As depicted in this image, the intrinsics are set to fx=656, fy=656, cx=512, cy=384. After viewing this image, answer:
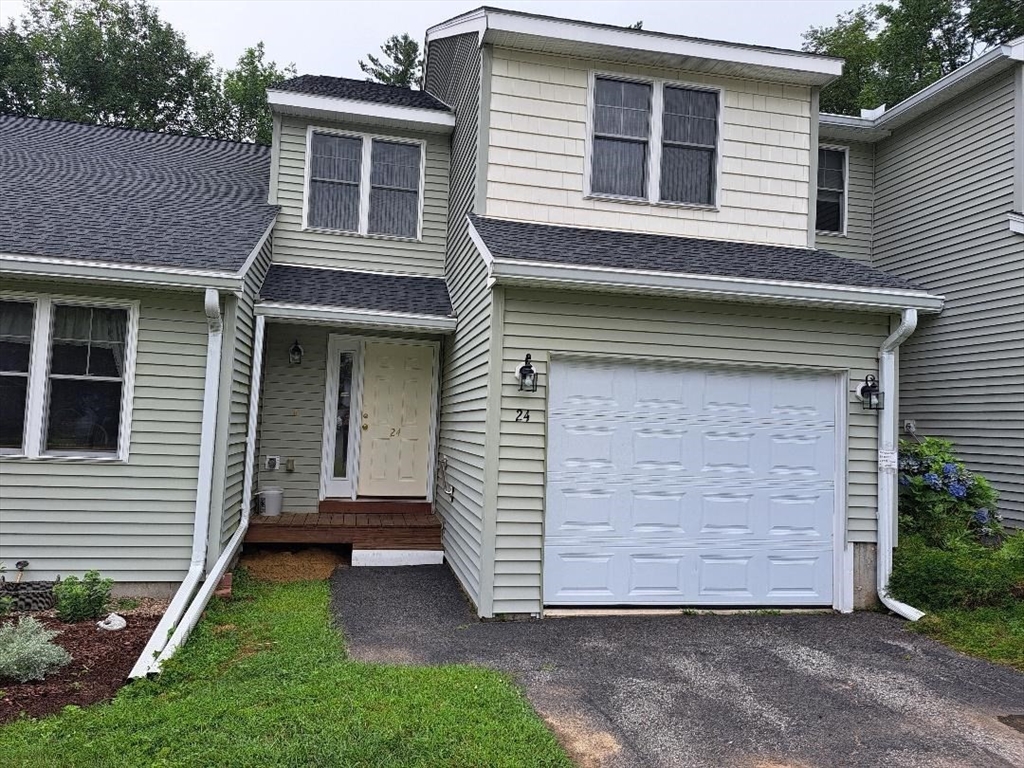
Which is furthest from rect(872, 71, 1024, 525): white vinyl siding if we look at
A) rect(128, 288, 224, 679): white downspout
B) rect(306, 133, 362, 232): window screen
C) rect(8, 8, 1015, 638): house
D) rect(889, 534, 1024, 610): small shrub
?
rect(128, 288, 224, 679): white downspout

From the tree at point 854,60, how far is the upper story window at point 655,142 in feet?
45.8

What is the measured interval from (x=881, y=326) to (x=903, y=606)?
2591 millimetres

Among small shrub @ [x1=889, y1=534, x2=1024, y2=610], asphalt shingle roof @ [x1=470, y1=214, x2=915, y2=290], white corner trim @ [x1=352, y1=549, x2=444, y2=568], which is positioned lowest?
white corner trim @ [x1=352, y1=549, x2=444, y2=568]

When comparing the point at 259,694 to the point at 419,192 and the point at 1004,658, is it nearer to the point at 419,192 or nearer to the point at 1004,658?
the point at 1004,658

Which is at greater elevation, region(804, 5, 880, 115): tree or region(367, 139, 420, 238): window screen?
region(804, 5, 880, 115): tree

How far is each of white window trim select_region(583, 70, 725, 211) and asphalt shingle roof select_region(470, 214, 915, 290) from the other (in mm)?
387

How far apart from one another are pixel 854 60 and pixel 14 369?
2185 centimetres

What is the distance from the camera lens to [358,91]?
8.75 metres

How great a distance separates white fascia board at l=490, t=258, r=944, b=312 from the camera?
5.41 metres

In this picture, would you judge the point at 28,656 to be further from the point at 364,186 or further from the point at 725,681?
the point at 364,186

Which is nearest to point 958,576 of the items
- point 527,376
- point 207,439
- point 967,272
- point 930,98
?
point 527,376

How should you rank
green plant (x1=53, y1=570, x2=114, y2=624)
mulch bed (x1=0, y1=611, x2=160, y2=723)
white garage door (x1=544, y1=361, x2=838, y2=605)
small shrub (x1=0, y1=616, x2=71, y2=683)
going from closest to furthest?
mulch bed (x1=0, y1=611, x2=160, y2=723) → small shrub (x1=0, y1=616, x2=71, y2=683) → green plant (x1=53, y1=570, x2=114, y2=624) → white garage door (x1=544, y1=361, x2=838, y2=605)

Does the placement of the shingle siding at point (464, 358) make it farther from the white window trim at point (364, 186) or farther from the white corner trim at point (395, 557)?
the white window trim at point (364, 186)

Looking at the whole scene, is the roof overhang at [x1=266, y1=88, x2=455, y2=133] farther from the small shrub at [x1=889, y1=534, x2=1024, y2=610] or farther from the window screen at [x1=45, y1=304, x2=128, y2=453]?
the small shrub at [x1=889, y1=534, x2=1024, y2=610]
